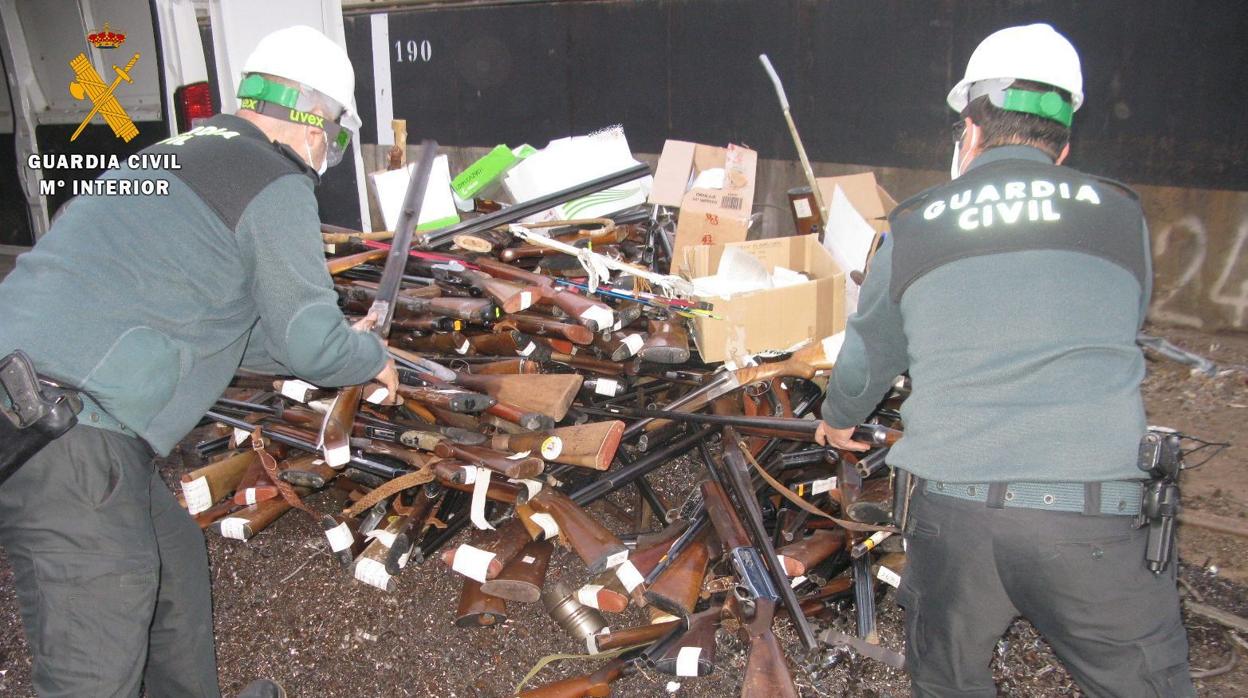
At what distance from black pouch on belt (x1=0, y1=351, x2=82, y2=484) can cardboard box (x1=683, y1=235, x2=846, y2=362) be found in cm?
247

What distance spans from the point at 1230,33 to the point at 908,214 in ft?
12.2

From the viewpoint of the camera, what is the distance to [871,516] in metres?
2.96

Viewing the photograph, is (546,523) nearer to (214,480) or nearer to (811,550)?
(811,550)

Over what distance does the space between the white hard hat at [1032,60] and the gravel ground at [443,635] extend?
2.00 metres

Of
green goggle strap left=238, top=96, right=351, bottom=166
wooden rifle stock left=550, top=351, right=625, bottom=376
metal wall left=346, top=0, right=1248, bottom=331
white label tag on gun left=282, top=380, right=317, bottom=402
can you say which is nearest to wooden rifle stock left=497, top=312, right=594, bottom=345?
wooden rifle stock left=550, top=351, right=625, bottom=376

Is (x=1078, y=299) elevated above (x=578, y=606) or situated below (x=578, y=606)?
above

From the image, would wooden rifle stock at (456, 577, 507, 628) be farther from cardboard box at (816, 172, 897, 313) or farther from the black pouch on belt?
cardboard box at (816, 172, 897, 313)

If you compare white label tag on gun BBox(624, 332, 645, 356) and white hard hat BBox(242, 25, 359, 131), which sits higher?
white hard hat BBox(242, 25, 359, 131)

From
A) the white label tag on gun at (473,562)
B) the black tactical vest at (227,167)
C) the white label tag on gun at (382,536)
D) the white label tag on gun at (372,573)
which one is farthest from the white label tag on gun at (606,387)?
the black tactical vest at (227,167)

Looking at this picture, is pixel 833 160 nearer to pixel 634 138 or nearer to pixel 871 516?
pixel 634 138

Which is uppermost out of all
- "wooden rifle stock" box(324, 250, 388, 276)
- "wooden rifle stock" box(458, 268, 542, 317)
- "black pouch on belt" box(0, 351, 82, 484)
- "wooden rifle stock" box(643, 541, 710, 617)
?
"black pouch on belt" box(0, 351, 82, 484)

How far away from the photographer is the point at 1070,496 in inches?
73.8

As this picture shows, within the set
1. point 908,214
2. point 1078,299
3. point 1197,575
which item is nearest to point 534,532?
point 908,214

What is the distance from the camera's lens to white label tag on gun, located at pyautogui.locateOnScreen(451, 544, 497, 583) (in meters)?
3.03
